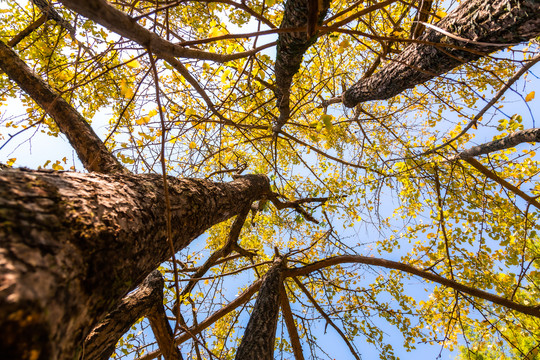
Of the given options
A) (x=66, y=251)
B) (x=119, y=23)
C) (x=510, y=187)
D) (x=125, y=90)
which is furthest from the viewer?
(x=510, y=187)

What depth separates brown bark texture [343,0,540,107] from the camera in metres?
1.62

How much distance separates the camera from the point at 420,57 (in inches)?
89.8

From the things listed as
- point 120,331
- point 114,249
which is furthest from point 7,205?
point 120,331

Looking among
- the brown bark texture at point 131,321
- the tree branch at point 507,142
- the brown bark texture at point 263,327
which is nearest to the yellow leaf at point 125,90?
the brown bark texture at point 131,321

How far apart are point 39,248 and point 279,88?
7.30 ft

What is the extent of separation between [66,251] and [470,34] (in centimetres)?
279

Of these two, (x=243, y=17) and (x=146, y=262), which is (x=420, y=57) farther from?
(x=146, y=262)

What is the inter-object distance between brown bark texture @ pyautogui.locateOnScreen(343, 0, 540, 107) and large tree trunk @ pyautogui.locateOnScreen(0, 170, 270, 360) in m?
1.48

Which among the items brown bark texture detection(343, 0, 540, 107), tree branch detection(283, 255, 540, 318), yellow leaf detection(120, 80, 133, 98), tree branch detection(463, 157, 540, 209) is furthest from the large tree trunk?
tree branch detection(463, 157, 540, 209)

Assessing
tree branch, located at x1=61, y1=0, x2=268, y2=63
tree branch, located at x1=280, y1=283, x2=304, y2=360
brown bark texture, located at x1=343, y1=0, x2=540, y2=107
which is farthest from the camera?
tree branch, located at x1=280, y1=283, x2=304, y2=360

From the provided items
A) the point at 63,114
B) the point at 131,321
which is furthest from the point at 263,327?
the point at 63,114

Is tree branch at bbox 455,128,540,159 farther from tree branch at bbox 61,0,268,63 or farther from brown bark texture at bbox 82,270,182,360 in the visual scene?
brown bark texture at bbox 82,270,182,360

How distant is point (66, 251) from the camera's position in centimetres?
68

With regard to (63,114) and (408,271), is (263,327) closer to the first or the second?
(408,271)
